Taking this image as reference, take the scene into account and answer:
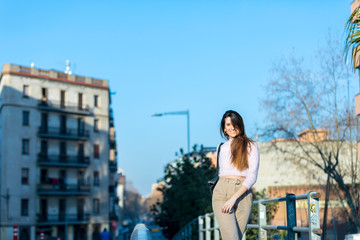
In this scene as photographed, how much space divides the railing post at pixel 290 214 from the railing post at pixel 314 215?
48 centimetres

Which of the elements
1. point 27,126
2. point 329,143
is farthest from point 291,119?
point 27,126

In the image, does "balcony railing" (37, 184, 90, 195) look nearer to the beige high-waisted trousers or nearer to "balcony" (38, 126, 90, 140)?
"balcony" (38, 126, 90, 140)

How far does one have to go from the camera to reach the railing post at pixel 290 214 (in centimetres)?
568

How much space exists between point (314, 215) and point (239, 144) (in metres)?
0.93

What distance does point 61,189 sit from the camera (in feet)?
211

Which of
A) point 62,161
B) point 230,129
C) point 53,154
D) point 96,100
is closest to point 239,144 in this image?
point 230,129

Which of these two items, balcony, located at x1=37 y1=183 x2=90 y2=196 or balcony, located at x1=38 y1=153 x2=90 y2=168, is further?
balcony, located at x1=38 y1=153 x2=90 y2=168

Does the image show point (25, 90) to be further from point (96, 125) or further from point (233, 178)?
point (233, 178)

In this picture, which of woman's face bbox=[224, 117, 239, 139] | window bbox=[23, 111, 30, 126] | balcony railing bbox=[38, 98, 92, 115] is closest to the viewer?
woman's face bbox=[224, 117, 239, 139]

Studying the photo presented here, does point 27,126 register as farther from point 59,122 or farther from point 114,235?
point 114,235

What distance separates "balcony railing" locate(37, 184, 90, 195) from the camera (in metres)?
62.4

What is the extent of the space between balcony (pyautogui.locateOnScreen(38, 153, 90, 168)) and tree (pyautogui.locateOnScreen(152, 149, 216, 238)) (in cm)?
2606

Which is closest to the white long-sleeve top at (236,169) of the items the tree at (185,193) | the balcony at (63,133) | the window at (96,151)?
the tree at (185,193)

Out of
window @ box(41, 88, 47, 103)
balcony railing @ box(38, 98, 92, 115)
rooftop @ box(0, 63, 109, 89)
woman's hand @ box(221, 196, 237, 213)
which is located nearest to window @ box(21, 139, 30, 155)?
balcony railing @ box(38, 98, 92, 115)
